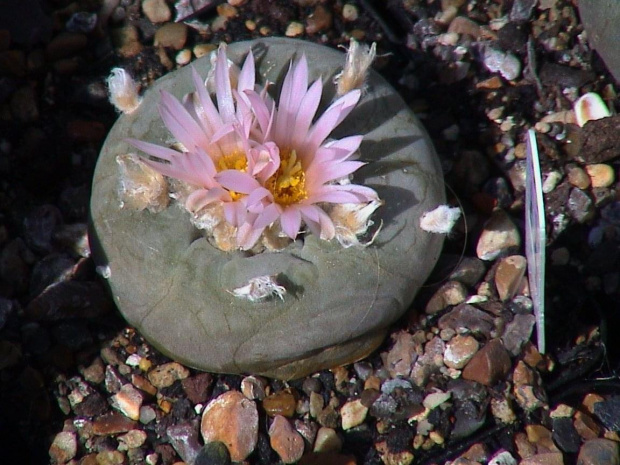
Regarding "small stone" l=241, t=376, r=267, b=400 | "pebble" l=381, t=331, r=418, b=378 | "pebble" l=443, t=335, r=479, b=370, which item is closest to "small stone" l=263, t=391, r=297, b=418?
"small stone" l=241, t=376, r=267, b=400

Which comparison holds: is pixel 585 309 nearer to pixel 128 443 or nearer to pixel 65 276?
pixel 128 443

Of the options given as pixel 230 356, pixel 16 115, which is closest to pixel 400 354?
pixel 230 356

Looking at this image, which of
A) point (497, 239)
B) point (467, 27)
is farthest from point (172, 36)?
point (497, 239)

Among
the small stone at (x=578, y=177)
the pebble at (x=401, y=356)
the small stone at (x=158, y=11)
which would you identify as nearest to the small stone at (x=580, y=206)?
the small stone at (x=578, y=177)

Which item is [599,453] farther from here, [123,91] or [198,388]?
[123,91]

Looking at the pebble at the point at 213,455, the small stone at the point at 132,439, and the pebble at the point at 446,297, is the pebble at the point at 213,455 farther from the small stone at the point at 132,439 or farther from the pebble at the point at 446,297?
the pebble at the point at 446,297

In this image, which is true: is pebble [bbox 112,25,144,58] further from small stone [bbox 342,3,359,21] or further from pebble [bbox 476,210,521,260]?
pebble [bbox 476,210,521,260]
